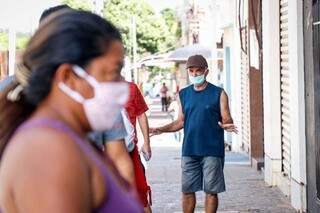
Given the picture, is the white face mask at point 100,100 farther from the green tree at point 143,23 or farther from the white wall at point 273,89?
the green tree at point 143,23

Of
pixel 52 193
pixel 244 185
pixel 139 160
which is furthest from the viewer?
pixel 244 185

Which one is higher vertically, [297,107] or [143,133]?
[297,107]

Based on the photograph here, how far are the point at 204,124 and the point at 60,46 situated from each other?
5.97 metres

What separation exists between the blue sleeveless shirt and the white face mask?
575 centimetres

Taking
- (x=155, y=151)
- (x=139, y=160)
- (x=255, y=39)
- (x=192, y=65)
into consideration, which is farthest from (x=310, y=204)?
(x=155, y=151)

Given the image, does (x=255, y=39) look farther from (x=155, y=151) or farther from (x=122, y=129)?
(x=122, y=129)

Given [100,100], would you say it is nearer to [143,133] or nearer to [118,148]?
[118,148]

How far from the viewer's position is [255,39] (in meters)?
15.3

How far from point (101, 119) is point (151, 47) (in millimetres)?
58097

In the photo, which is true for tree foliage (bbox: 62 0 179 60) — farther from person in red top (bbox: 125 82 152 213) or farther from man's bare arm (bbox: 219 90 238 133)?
person in red top (bbox: 125 82 152 213)

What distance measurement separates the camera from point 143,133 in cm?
775

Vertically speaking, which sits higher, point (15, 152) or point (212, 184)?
point (15, 152)

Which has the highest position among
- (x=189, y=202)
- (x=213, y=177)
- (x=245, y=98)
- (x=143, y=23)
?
(x=143, y=23)

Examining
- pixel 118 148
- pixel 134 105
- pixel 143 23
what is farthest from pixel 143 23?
pixel 118 148
